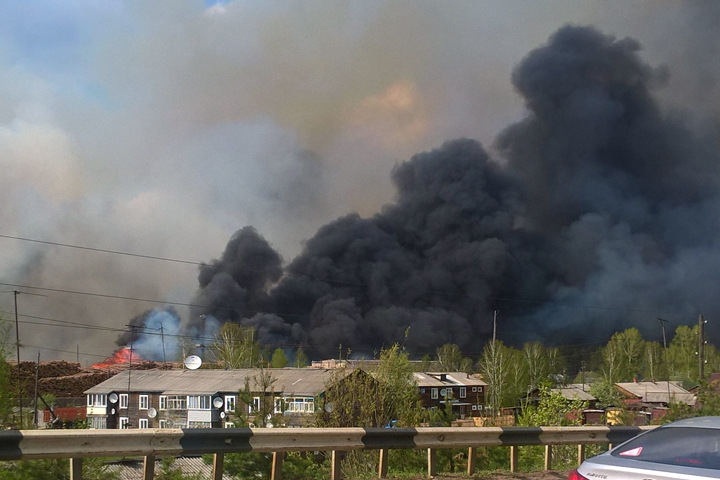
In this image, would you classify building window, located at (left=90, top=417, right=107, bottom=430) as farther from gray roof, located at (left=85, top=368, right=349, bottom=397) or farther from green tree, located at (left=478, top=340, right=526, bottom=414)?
green tree, located at (left=478, top=340, right=526, bottom=414)

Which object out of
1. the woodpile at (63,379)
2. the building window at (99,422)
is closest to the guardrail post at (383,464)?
the building window at (99,422)

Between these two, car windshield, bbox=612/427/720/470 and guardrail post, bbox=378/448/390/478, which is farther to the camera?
guardrail post, bbox=378/448/390/478

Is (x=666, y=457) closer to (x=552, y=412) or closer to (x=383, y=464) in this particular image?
(x=383, y=464)

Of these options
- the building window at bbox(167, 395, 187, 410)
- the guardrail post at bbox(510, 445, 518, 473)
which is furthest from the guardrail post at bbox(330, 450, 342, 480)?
the building window at bbox(167, 395, 187, 410)

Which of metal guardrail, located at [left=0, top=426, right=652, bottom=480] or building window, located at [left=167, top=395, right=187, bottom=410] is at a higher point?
metal guardrail, located at [left=0, top=426, right=652, bottom=480]

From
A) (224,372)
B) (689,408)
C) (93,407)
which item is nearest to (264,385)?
(689,408)

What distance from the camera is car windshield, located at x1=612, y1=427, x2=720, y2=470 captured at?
262 inches

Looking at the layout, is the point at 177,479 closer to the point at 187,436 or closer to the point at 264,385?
the point at 187,436

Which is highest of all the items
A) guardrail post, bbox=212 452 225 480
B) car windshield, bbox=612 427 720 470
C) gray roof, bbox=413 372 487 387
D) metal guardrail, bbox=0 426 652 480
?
car windshield, bbox=612 427 720 470

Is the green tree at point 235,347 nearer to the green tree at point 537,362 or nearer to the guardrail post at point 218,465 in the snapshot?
the green tree at point 537,362

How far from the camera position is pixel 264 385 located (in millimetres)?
19734

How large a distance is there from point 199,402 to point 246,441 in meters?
52.6

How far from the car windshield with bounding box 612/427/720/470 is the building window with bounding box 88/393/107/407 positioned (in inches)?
2543

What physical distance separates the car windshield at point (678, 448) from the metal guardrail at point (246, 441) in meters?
3.90
